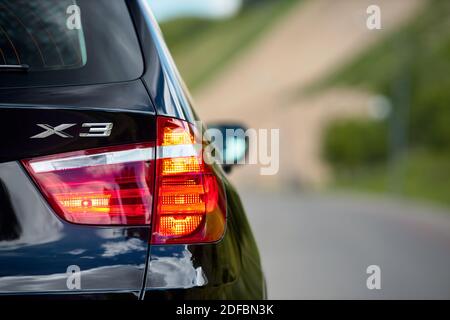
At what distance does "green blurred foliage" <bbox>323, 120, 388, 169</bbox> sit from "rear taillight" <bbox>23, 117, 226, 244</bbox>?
65.8m

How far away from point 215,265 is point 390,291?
579cm

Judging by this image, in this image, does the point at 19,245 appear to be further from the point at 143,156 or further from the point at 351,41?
the point at 351,41

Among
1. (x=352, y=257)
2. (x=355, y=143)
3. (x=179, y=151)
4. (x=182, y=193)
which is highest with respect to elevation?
(x=179, y=151)

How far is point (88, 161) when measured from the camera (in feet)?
7.79

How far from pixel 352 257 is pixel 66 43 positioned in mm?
9537

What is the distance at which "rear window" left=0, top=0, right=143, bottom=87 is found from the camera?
2494mm

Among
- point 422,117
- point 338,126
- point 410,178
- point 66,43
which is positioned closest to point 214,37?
point 338,126

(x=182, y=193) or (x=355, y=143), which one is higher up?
(x=182, y=193)

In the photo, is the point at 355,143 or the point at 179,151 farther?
the point at 355,143

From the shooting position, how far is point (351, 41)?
116m

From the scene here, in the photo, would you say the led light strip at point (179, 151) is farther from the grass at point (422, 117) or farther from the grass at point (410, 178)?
the grass at point (422, 117)

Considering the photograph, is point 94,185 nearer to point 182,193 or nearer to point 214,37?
point 182,193

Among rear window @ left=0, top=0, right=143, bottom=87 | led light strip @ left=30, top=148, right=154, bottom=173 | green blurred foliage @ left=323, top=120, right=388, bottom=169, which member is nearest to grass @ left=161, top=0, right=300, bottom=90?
green blurred foliage @ left=323, top=120, right=388, bottom=169
